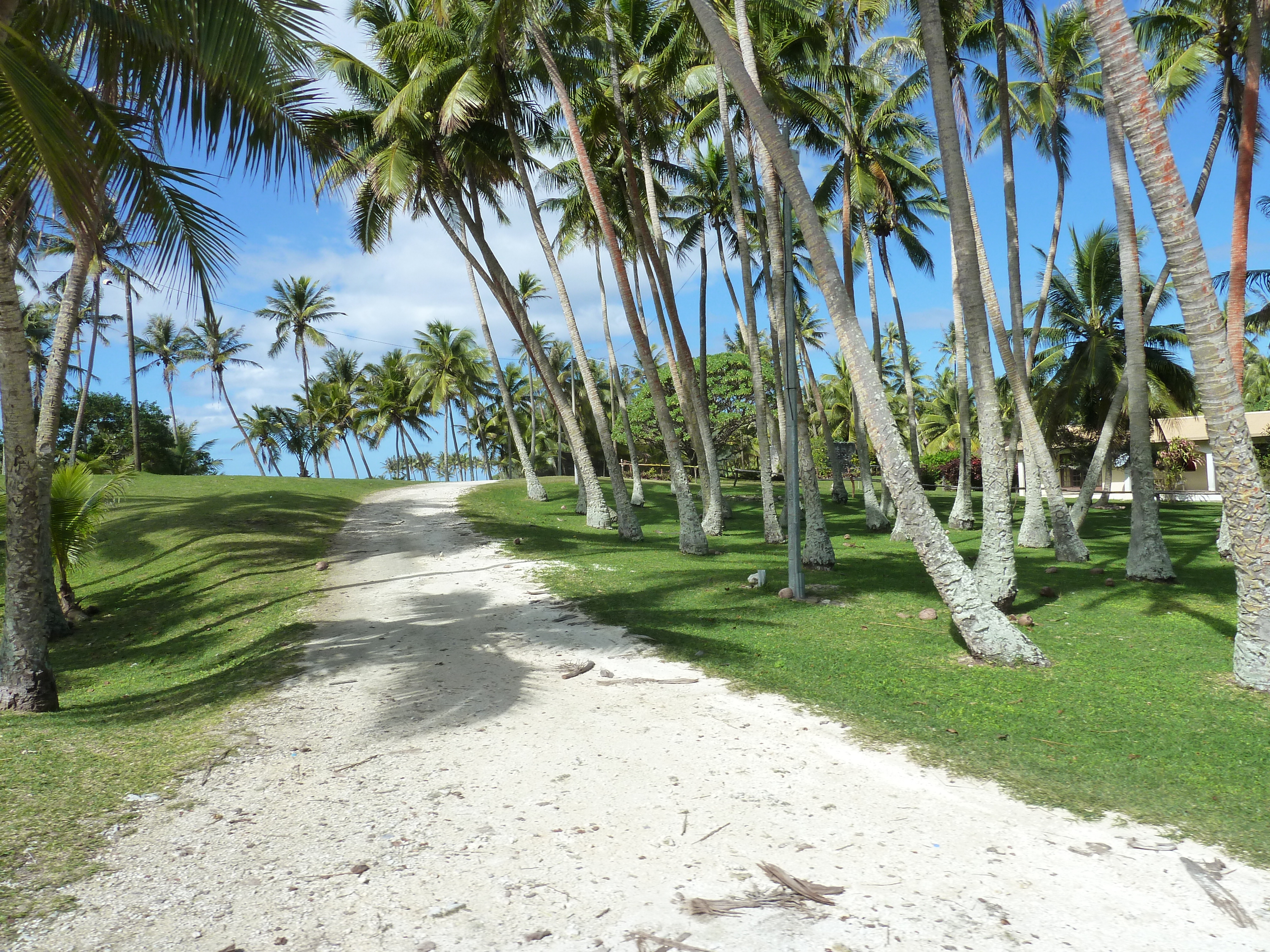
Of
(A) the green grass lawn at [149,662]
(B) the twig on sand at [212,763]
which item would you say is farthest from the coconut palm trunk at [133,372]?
(B) the twig on sand at [212,763]

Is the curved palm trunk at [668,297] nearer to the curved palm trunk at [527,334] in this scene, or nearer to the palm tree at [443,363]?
the curved palm trunk at [527,334]

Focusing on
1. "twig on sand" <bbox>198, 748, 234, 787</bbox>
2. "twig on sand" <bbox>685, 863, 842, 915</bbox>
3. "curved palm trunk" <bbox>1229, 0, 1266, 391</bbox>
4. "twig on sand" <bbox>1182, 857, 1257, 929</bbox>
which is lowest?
"twig on sand" <bbox>1182, 857, 1257, 929</bbox>

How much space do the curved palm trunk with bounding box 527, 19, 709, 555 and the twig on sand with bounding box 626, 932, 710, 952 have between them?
1163 centimetres

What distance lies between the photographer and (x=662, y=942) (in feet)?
11.0

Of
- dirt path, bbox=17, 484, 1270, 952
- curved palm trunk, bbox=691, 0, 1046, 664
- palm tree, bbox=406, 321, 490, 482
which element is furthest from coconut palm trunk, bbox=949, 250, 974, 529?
palm tree, bbox=406, 321, 490, 482

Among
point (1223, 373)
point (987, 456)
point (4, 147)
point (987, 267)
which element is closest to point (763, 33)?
point (987, 267)

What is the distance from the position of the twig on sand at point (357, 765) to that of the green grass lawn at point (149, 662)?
1.10 meters

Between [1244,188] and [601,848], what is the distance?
43.1 feet

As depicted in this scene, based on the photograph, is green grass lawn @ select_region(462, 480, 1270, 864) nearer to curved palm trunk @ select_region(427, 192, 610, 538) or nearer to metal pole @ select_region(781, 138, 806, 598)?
metal pole @ select_region(781, 138, 806, 598)

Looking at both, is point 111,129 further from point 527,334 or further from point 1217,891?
point 527,334

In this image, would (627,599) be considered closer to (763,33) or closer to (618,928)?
(618,928)

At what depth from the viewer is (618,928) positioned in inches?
136

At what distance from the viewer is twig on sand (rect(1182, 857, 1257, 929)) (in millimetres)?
3373

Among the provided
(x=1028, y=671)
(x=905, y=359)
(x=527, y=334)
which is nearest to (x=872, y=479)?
(x=905, y=359)
